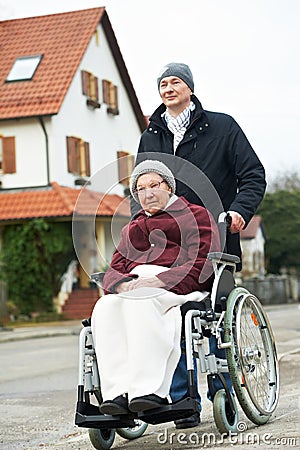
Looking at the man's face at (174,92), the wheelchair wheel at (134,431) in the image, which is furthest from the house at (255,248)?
the wheelchair wheel at (134,431)

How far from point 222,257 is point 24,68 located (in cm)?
2993

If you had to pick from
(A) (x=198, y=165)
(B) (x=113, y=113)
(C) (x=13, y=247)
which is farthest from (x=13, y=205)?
(A) (x=198, y=165)

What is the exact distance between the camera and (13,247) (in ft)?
107

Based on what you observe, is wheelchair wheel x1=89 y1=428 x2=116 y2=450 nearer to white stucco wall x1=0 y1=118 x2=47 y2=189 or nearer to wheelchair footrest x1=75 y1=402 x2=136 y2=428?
wheelchair footrest x1=75 y1=402 x2=136 y2=428

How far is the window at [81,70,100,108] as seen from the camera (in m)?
35.4

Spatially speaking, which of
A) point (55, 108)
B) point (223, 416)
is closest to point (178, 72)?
point (223, 416)

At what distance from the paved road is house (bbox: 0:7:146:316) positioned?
18827 mm

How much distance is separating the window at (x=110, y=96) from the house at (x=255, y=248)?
909 inches

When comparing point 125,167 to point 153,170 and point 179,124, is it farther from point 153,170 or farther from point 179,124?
point 153,170

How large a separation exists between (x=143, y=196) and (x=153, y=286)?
62cm

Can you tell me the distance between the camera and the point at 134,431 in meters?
6.30

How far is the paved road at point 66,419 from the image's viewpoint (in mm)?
5668

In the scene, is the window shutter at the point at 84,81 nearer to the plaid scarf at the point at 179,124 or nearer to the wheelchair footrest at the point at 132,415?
the plaid scarf at the point at 179,124

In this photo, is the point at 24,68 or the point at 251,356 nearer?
the point at 251,356
